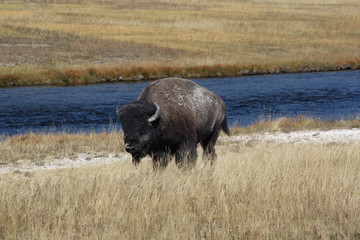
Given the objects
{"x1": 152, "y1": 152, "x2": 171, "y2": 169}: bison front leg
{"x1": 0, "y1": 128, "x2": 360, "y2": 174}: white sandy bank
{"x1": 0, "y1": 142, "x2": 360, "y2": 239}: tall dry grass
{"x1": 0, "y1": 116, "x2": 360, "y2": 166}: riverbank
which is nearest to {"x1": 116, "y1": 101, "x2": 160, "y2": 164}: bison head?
{"x1": 0, "y1": 142, "x2": 360, "y2": 239}: tall dry grass

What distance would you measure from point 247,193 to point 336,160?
3.35m

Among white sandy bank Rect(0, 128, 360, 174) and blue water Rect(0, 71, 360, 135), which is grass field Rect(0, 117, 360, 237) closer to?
white sandy bank Rect(0, 128, 360, 174)

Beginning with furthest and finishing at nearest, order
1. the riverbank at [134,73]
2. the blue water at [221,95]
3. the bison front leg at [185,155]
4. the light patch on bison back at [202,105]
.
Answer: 1. the riverbank at [134,73]
2. the blue water at [221,95]
3. the light patch on bison back at [202,105]
4. the bison front leg at [185,155]

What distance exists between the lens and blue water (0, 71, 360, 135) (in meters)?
21.9

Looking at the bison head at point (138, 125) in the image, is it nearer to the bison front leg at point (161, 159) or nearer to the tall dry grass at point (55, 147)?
the bison front leg at point (161, 159)

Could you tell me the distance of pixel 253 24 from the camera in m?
55.6

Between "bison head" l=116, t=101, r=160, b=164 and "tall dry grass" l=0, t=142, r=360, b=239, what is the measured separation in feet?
1.57

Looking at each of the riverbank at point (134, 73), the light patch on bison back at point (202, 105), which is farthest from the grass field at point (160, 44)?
the light patch on bison back at point (202, 105)

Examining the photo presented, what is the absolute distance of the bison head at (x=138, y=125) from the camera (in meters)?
7.41

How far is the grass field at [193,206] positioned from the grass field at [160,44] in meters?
23.5

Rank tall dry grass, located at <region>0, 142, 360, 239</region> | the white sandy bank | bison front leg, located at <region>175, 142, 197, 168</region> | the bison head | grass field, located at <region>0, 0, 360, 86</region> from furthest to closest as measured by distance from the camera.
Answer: grass field, located at <region>0, 0, 360, 86</region>
the white sandy bank
bison front leg, located at <region>175, 142, 197, 168</region>
the bison head
tall dry grass, located at <region>0, 142, 360, 239</region>

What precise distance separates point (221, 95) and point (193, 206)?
70.4 feet

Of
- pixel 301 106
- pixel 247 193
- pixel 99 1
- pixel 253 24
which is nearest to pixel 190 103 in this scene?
pixel 247 193

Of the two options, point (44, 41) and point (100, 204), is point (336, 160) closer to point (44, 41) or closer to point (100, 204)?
point (100, 204)
